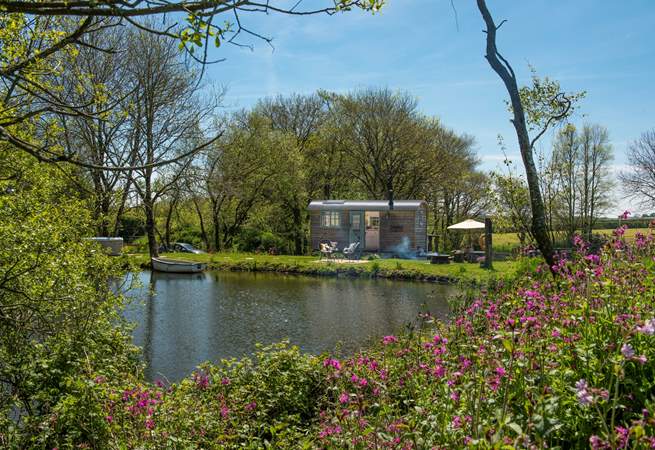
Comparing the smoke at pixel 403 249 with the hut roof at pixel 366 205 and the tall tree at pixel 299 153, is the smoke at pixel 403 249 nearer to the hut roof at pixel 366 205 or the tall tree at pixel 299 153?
the hut roof at pixel 366 205

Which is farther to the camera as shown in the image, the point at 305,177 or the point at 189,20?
the point at 305,177

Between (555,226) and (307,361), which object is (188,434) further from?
(555,226)

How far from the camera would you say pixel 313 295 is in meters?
17.1

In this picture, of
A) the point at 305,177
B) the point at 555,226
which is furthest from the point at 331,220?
the point at 555,226

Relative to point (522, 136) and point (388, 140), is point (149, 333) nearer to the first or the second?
point (522, 136)

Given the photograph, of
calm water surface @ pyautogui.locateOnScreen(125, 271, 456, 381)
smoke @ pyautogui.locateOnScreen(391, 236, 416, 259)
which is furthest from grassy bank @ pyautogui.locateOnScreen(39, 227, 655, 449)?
smoke @ pyautogui.locateOnScreen(391, 236, 416, 259)

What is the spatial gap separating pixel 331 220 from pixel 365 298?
14422 mm

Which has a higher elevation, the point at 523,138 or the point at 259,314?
the point at 523,138

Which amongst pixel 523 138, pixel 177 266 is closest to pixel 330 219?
pixel 177 266

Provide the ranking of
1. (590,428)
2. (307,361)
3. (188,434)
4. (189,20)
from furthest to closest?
1. (307,361)
2. (188,434)
3. (590,428)
4. (189,20)

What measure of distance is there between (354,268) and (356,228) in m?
8.02

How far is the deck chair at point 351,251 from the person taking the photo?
27.1 metres

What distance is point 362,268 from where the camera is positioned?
22406 millimetres

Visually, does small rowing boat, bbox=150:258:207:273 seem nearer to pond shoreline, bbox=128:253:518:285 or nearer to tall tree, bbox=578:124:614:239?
pond shoreline, bbox=128:253:518:285
